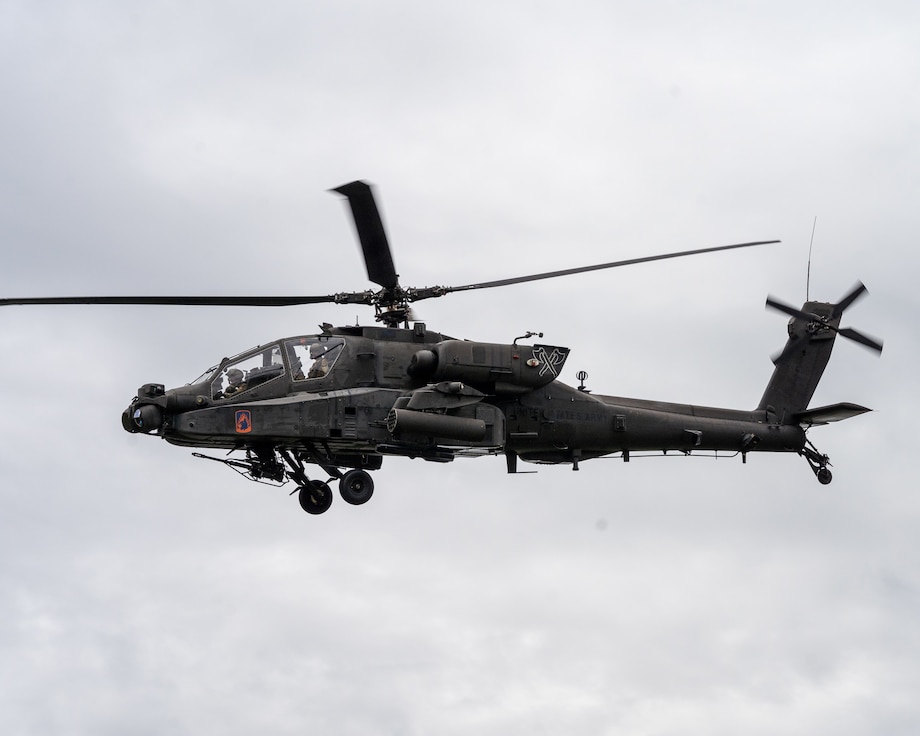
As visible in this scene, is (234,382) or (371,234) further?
(234,382)

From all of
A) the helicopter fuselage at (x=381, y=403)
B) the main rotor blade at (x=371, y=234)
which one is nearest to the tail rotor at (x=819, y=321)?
the helicopter fuselage at (x=381, y=403)

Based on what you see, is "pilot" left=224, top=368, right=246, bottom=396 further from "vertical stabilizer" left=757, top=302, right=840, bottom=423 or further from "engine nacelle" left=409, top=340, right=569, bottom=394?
"vertical stabilizer" left=757, top=302, right=840, bottom=423

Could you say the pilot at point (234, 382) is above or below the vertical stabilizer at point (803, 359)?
below

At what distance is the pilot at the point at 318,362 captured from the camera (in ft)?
80.4

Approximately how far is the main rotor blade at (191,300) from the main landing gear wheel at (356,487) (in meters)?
3.77

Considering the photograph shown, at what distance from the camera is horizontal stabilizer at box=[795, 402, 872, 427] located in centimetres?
2825

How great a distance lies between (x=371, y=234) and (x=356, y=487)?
5709 millimetres

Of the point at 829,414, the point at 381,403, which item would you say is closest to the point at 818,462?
the point at 829,414

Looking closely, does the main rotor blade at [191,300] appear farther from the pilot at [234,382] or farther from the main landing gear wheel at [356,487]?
the main landing gear wheel at [356,487]

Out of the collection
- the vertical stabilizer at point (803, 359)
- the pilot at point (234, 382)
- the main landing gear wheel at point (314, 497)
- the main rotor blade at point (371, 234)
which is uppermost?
the vertical stabilizer at point (803, 359)

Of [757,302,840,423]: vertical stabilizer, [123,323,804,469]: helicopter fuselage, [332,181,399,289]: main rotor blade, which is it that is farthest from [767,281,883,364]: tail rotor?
[332,181,399,289]: main rotor blade

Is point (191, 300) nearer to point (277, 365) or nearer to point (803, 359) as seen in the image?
point (277, 365)

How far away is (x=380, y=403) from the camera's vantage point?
24516 millimetres

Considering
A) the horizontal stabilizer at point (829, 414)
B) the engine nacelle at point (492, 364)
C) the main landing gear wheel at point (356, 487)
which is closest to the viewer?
the engine nacelle at point (492, 364)
